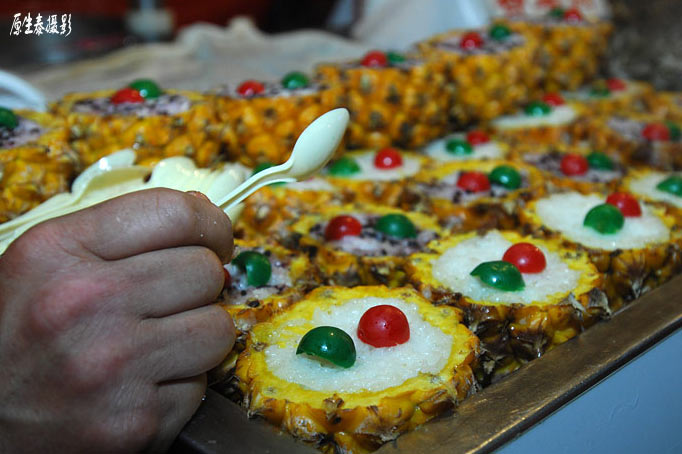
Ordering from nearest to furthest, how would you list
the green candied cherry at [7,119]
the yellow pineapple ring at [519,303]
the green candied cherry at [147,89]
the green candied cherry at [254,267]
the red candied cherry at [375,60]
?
the yellow pineapple ring at [519,303] < the green candied cherry at [254,267] < the green candied cherry at [7,119] < the green candied cherry at [147,89] < the red candied cherry at [375,60]

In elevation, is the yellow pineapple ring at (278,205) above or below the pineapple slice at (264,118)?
below

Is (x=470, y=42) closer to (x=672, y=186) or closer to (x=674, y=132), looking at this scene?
(x=674, y=132)

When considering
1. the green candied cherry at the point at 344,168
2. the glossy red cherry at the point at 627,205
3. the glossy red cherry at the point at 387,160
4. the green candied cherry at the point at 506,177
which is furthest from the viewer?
the glossy red cherry at the point at 387,160

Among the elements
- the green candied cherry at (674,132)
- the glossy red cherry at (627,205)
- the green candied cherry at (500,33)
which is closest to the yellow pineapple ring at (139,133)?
the glossy red cherry at (627,205)

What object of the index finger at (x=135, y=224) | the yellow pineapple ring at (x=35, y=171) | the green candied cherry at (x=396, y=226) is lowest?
the green candied cherry at (x=396, y=226)

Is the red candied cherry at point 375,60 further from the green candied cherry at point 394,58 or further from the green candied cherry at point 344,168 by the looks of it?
the green candied cherry at point 344,168

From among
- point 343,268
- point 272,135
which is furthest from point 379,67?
point 343,268

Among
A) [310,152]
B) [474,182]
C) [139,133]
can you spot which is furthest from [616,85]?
[310,152]

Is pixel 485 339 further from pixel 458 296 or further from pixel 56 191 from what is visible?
pixel 56 191

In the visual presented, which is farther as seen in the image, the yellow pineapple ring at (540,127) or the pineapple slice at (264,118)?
the yellow pineapple ring at (540,127)
